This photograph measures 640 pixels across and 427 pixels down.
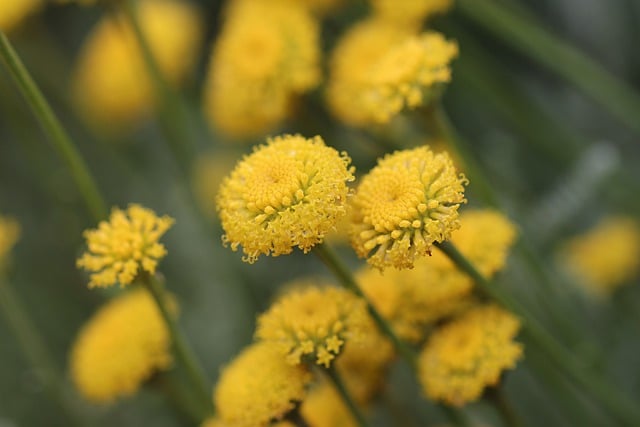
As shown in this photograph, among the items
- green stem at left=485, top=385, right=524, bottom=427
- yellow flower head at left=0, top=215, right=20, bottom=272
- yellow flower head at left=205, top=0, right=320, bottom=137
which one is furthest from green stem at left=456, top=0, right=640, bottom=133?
yellow flower head at left=0, top=215, right=20, bottom=272

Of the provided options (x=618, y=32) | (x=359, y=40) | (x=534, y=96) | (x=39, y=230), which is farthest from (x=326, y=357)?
(x=39, y=230)

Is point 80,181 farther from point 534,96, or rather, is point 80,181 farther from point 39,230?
point 39,230

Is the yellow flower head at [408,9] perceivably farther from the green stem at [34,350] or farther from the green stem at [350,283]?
the green stem at [34,350]

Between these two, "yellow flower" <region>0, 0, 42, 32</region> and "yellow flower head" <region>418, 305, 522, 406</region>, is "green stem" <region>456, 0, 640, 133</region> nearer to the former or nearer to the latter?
"yellow flower head" <region>418, 305, 522, 406</region>

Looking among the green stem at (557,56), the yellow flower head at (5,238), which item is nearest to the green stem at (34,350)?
the yellow flower head at (5,238)

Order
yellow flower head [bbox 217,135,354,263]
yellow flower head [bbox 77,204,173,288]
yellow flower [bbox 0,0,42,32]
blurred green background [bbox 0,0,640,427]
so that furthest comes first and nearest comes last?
yellow flower [bbox 0,0,42,32]
blurred green background [bbox 0,0,640,427]
yellow flower head [bbox 77,204,173,288]
yellow flower head [bbox 217,135,354,263]

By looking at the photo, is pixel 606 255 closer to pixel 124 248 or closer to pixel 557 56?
pixel 557 56

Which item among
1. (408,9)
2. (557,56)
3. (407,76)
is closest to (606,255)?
(557,56)
